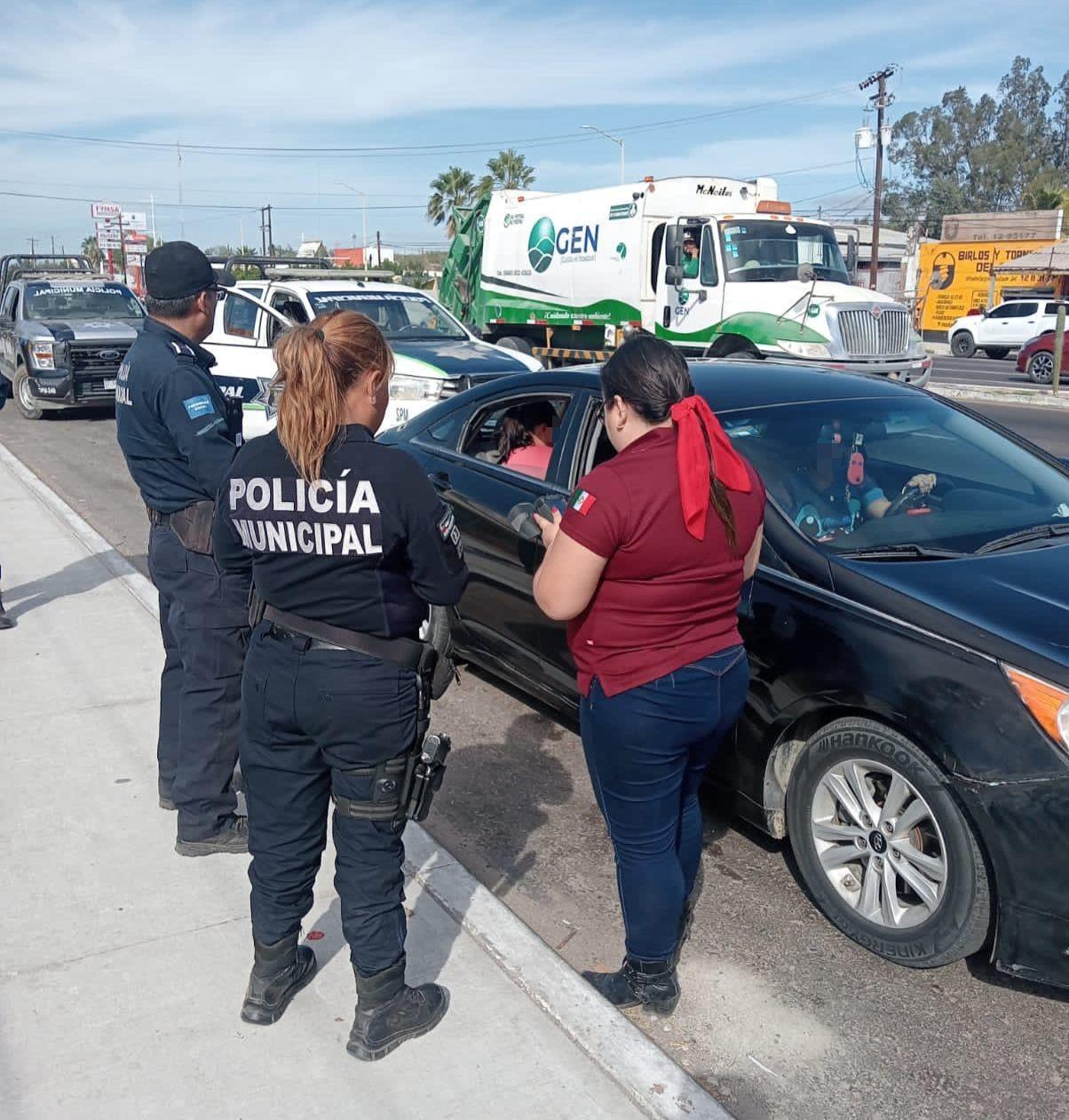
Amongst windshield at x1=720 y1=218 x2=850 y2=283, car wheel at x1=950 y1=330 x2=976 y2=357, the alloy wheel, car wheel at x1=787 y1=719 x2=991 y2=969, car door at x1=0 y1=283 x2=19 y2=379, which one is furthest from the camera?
car wheel at x1=950 y1=330 x2=976 y2=357

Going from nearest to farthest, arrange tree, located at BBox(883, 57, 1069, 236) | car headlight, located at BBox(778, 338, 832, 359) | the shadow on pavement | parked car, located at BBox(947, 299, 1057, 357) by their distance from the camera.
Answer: the shadow on pavement < car headlight, located at BBox(778, 338, 832, 359) < parked car, located at BBox(947, 299, 1057, 357) < tree, located at BBox(883, 57, 1069, 236)

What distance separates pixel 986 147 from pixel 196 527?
100877mm

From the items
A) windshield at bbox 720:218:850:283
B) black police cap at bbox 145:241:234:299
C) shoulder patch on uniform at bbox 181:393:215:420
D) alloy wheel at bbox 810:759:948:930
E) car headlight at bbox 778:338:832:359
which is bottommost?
alloy wheel at bbox 810:759:948:930

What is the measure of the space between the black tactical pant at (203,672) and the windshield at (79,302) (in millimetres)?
13715

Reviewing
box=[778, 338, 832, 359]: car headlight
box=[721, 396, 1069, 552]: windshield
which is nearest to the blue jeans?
box=[721, 396, 1069, 552]: windshield

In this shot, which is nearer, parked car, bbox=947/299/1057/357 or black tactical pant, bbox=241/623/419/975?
black tactical pant, bbox=241/623/419/975

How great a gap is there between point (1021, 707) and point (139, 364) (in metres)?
2.77

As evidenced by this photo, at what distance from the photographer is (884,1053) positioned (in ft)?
9.61

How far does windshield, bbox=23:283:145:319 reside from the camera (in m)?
16.2

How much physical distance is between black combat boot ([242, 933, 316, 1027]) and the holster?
130cm

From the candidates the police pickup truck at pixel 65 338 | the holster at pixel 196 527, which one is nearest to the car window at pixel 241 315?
the police pickup truck at pixel 65 338

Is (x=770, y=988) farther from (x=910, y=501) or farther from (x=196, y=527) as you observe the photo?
(x=196, y=527)

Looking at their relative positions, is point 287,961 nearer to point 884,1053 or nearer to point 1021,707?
point 884,1053

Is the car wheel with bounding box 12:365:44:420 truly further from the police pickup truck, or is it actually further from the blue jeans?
the blue jeans
